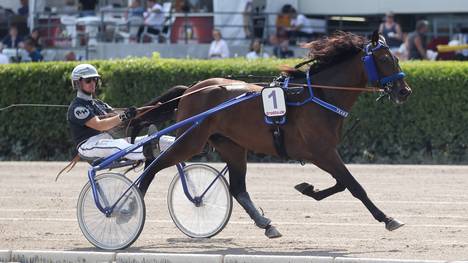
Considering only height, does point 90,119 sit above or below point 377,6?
below

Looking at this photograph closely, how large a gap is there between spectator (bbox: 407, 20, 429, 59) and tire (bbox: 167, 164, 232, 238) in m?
9.96

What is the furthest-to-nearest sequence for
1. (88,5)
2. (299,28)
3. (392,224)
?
(88,5)
(299,28)
(392,224)

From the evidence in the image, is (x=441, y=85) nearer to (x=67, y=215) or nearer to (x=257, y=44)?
(x=257, y=44)

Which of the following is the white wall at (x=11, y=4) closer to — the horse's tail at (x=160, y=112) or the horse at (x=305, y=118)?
the horse's tail at (x=160, y=112)

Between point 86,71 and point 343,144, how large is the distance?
8.61 meters

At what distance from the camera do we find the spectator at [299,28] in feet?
73.5

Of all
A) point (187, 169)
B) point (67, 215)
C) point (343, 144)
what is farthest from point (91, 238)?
point (343, 144)

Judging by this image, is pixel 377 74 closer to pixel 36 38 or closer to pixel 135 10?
pixel 36 38

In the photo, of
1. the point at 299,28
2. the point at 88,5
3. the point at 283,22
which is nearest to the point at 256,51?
the point at 299,28

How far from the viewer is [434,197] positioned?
543 inches

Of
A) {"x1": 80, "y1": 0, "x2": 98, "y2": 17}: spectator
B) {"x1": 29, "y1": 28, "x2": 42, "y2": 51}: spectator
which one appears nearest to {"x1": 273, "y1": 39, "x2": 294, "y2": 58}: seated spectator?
{"x1": 29, "y1": 28, "x2": 42, "y2": 51}: spectator

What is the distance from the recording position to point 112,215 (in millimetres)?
10234

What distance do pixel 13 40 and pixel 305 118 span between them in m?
13.9

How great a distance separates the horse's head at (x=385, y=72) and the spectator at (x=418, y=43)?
9.86 m
